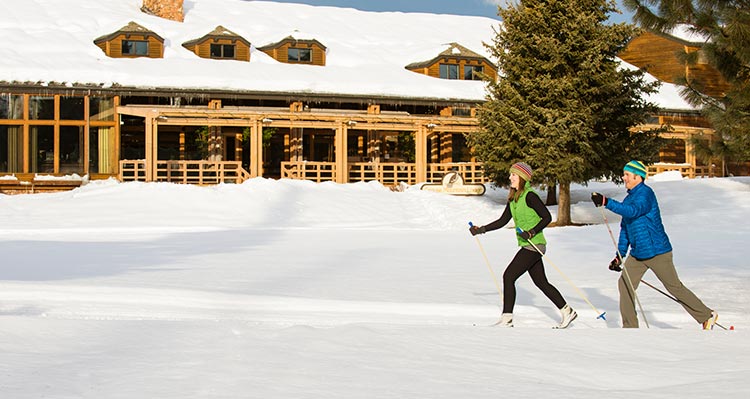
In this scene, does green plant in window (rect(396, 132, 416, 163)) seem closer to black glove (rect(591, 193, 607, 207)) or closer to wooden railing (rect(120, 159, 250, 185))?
wooden railing (rect(120, 159, 250, 185))

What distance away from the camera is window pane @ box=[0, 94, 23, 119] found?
27.3 metres

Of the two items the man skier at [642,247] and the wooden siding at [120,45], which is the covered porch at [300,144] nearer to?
the wooden siding at [120,45]

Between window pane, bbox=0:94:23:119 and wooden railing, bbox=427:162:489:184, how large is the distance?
1574 centimetres

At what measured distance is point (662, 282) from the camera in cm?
632

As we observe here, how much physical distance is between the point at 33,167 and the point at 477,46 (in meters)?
21.6

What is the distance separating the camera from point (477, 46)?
37688 millimetres

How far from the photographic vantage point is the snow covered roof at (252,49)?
2802 centimetres

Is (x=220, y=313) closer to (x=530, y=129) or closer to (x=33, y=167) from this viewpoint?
(x=530, y=129)

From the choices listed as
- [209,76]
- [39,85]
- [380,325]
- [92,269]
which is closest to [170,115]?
[209,76]

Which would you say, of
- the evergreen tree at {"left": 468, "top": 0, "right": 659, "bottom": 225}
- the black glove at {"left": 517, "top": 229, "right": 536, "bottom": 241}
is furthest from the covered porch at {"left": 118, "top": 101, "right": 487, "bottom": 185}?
the black glove at {"left": 517, "top": 229, "right": 536, "bottom": 241}

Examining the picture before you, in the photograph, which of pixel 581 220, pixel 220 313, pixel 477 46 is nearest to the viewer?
pixel 220 313

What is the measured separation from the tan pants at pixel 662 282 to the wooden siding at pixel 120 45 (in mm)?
28305

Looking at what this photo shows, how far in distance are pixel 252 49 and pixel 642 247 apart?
1165 inches

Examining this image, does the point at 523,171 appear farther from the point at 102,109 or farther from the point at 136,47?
the point at 136,47
